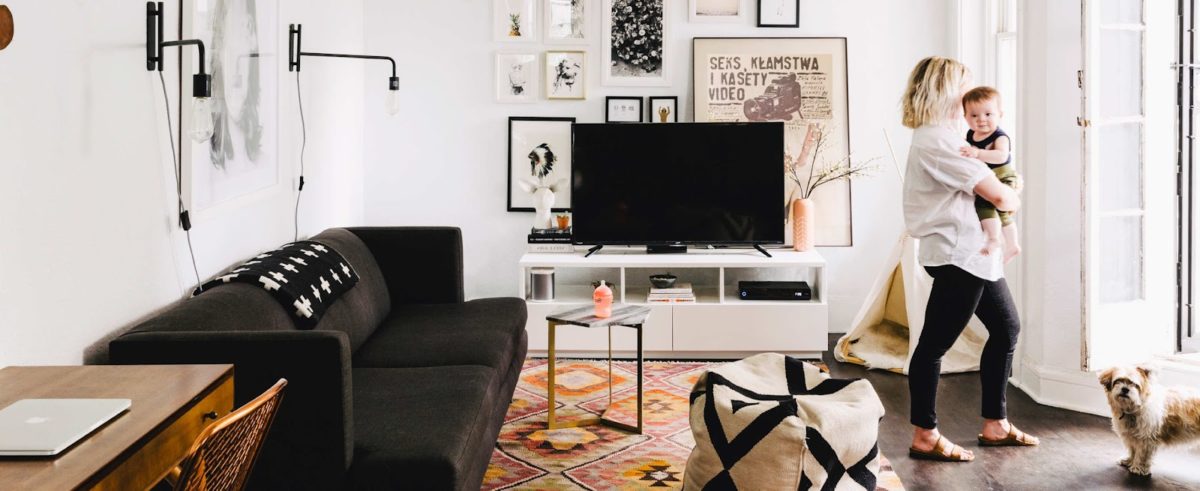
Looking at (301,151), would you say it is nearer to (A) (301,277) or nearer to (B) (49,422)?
(A) (301,277)

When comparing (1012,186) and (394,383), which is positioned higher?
(1012,186)

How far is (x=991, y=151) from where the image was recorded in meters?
3.60

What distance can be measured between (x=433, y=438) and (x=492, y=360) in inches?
36.1

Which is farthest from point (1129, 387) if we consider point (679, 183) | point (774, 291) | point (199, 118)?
point (199, 118)

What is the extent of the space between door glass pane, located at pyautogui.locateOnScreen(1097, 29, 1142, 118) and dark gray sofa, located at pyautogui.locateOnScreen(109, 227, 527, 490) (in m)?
2.38

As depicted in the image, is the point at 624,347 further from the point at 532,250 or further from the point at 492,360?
the point at 492,360

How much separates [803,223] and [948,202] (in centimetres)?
190

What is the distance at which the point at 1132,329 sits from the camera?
162 inches

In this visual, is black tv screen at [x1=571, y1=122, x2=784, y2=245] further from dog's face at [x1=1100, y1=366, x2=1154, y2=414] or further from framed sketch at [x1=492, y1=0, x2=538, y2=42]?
dog's face at [x1=1100, y1=366, x2=1154, y2=414]

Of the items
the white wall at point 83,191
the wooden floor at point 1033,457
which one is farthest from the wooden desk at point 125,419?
the wooden floor at point 1033,457

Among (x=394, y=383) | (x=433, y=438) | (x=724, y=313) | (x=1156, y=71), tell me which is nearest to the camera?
(x=433, y=438)

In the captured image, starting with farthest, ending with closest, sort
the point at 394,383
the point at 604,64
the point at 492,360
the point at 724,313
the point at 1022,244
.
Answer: the point at 604,64
the point at 724,313
the point at 1022,244
the point at 492,360
the point at 394,383

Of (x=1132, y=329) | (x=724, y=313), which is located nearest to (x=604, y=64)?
(x=724, y=313)

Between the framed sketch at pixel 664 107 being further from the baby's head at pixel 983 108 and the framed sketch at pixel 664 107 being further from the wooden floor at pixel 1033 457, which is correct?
the baby's head at pixel 983 108
